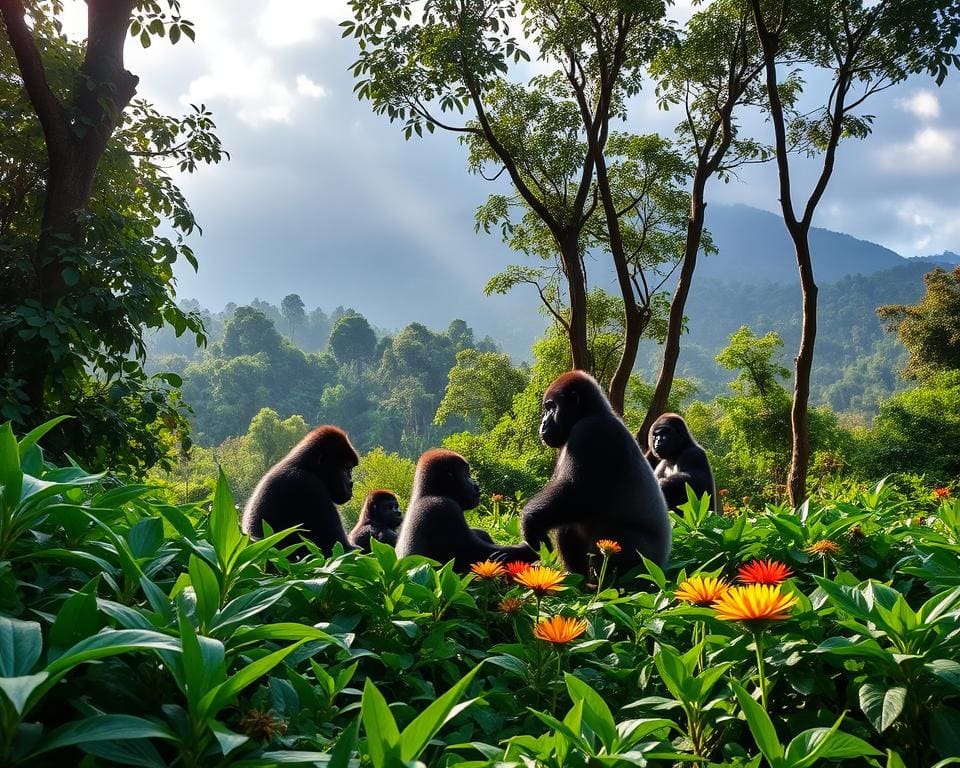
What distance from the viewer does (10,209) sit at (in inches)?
265

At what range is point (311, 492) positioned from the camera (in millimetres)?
4660

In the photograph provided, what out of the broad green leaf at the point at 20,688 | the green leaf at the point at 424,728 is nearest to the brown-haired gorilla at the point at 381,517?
the green leaf at the point at 424,728

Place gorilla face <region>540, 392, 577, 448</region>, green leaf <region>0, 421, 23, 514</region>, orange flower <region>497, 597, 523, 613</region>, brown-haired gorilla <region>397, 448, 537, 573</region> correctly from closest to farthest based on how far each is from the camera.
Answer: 1. green leaf <region>0, 421, 23, 514</region>
2. orange flower <region>497, 597, 523, 613</region>
3. brown-haired gorilla <region>397, 448, 537, 573</region>
4. gorilla face <region>540, 392, 577, 448</region>

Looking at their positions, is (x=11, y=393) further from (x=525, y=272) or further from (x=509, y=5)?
(x=525, y=272)

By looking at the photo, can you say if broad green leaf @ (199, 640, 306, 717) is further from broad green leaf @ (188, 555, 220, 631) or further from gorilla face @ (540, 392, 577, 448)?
gorilla face @ (540, 392, 577, 448)

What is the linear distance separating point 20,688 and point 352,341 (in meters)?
99.5

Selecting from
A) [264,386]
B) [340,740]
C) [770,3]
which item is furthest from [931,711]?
[264,386]

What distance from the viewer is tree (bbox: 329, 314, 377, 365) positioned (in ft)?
322

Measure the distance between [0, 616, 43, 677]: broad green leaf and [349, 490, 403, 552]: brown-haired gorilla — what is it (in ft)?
17.2

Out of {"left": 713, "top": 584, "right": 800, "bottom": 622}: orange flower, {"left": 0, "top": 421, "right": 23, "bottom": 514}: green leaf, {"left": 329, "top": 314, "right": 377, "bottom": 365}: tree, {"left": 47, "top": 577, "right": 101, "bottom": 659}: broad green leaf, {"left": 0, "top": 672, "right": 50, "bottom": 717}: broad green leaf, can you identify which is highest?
{"left": 329, "top": 314, "right": 377, "bottom": 365}: tree

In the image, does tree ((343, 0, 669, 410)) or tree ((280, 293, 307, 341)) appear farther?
tree ((280, 293, 307, 341))

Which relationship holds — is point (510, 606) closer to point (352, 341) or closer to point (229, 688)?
point (229, 688)

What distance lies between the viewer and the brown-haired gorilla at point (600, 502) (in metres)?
3.84

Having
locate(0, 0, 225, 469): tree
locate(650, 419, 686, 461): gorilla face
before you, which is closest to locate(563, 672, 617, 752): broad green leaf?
locate(0, 0, 225, 469): tree
